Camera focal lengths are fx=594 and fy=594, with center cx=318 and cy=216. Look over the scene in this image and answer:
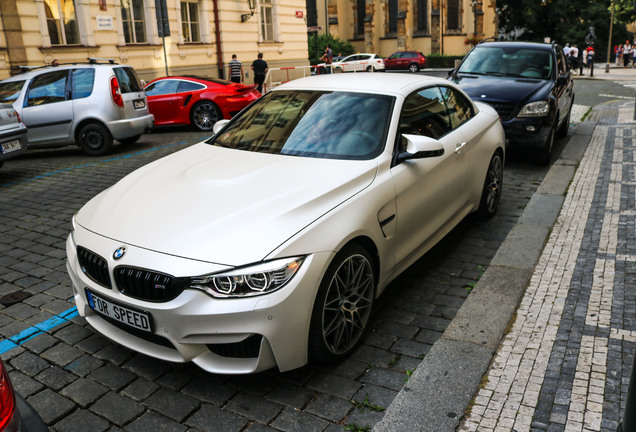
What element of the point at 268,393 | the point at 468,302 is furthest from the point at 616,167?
the point at 268,393

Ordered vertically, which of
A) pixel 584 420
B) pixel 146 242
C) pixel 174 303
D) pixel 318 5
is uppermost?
pixel 318 5

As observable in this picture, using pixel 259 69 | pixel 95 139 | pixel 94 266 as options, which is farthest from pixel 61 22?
pixel 94 266

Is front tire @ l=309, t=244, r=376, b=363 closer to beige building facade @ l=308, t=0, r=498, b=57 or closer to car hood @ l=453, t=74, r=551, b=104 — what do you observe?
car hood @ l=453, t=74, r=551, b=104

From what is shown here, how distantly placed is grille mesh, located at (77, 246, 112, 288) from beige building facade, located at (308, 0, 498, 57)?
1974 inches

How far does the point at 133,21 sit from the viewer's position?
2055cm

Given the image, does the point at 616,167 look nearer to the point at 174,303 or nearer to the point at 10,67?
the point at 174,303

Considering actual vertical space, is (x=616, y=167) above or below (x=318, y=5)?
below

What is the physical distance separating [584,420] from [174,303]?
2.16m

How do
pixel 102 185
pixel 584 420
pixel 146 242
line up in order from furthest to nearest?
1. pixel 102 185
2. pixel 146 242
3. pixel 584 420

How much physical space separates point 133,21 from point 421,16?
1515 inches

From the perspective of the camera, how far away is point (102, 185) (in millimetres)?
8555

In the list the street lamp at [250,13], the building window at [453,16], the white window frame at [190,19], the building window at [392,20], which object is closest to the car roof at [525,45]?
the white window frame at [190,19]

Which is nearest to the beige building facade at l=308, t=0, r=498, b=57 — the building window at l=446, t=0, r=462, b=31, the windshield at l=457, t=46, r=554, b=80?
the building window at l=446, t=0, r=462, b=31

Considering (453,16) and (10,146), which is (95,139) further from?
(453,16)
